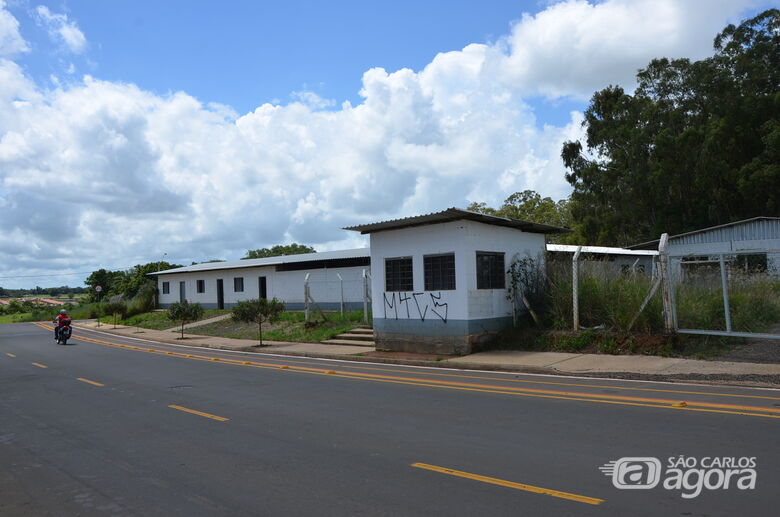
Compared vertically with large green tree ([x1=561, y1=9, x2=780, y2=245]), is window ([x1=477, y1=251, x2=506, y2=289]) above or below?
below

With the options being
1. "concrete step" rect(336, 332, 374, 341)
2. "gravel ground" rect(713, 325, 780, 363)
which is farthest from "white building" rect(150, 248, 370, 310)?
"gravel ground" rect(713, 325, 780, 363)

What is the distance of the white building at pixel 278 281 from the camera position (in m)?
31.8

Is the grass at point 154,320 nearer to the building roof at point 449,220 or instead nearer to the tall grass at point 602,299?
the building roof at point 449,220

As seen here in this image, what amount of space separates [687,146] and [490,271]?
25.7 meters

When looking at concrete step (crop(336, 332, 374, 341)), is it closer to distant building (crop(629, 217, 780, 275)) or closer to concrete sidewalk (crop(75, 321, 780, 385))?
concrete sidewalk (crop(75, 321, 780, 385))

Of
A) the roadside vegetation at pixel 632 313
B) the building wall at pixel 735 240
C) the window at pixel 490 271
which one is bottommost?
the roadside vegetation at pixel 632 313

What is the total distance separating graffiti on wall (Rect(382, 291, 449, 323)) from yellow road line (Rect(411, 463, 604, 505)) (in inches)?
443

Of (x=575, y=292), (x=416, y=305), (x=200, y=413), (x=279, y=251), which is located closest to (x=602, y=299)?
(x=575, y=292)

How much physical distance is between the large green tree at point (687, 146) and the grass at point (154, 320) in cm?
2806

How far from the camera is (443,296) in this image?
1725 cm

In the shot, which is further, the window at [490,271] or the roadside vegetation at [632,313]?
the window at [490,271]

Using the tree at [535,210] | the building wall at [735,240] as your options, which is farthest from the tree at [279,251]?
the building wall at [735,240]

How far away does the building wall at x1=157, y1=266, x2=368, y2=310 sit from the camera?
31.6 meters

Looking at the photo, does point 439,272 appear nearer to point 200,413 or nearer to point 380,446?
point 200,413
